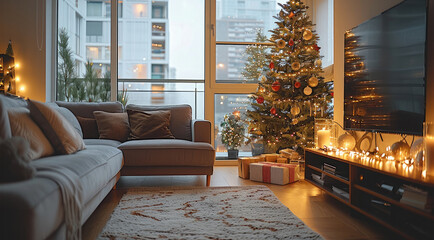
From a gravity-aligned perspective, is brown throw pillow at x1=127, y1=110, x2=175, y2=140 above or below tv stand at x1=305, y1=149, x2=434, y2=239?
above

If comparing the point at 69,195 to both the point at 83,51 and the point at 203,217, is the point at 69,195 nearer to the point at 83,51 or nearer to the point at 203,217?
the point at 203,217

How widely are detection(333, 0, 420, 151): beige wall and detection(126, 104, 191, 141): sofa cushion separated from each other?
5.60 feet

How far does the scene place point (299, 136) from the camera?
4.06m

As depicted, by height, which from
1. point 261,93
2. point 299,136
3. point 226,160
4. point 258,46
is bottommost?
point 226,160

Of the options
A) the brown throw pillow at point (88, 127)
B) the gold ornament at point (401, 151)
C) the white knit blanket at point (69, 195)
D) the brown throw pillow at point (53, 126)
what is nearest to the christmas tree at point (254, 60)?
the brown throw pillow at point (88, 127)

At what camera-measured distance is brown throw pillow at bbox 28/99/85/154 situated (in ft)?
6.84

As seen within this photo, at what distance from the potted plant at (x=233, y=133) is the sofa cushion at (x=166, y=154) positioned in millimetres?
1651

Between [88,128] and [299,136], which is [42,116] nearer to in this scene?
[88,128]

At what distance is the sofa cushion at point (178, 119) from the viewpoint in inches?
149

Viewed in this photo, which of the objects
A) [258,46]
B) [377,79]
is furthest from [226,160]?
[377,79]

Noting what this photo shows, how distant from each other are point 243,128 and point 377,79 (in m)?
2.43

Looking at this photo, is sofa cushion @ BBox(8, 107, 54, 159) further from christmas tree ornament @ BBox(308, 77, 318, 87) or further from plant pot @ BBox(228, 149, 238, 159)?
plant pot @ BBox(228, 149, 238, 159)

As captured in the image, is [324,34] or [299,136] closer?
[299,136]

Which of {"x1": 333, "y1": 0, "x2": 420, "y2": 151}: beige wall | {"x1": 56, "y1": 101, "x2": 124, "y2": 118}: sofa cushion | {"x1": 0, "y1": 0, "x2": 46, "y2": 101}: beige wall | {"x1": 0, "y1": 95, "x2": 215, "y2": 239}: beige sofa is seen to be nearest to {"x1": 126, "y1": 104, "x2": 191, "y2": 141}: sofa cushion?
{"x1": 0, "y1": 95, "x2": 215, "y2": 239}: beige sofa
